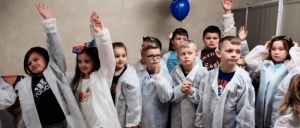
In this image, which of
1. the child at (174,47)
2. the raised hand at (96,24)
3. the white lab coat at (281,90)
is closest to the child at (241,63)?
the white lab coat at (281,90)

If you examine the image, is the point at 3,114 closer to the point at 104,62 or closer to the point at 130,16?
A: the point at 104,62

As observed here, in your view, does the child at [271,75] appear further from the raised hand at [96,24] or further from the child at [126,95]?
the raised hand at [96,24]

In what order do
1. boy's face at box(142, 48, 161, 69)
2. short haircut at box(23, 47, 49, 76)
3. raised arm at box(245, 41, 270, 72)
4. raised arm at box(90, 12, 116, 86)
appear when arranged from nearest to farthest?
raised arm at box(90, 12, 116, 86), short haircut at box(23, 47, 49, 76), boy's face at box(142, 48, 161, 69), raised arm at box(245, 41, 270, 72)

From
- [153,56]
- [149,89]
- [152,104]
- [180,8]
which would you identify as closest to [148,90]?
[149,89]

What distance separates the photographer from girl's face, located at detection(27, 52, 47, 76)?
1.56 metres

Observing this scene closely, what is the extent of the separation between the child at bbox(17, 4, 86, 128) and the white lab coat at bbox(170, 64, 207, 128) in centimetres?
70

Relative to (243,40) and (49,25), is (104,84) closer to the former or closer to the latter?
(49,25)

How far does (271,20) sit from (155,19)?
4.55 ft

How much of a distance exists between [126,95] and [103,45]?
43 cm

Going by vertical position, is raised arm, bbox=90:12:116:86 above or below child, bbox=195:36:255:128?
above

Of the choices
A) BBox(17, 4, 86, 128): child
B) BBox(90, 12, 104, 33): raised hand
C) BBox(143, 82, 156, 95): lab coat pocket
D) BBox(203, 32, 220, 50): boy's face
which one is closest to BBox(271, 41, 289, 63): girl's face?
BBox(203, 32, 220, 50): boy's face

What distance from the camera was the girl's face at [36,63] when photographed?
1.56 meters

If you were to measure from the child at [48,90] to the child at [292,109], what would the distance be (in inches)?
50.1

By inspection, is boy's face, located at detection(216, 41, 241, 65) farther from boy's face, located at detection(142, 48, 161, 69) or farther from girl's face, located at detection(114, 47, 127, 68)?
girl's face, located at detection(114, 47, 127, 68)
